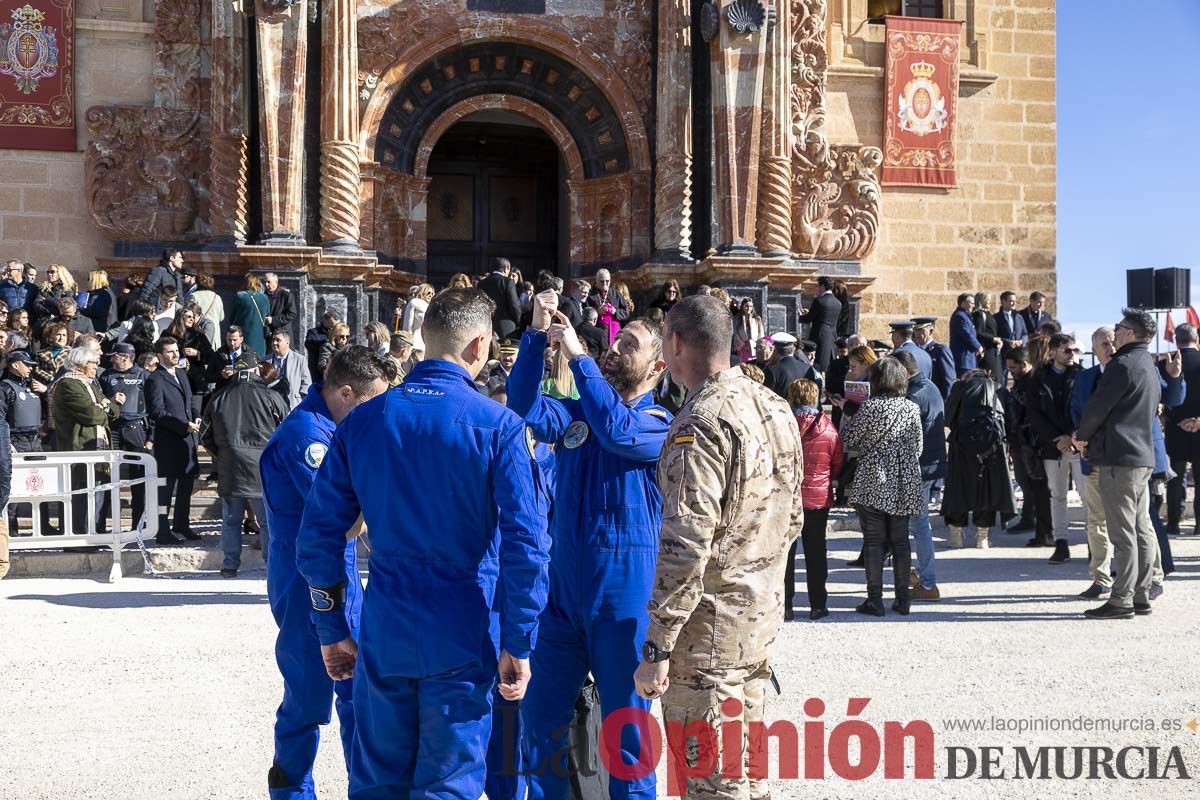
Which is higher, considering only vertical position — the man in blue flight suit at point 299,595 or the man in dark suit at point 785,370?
the man in dark suit at point 785,370

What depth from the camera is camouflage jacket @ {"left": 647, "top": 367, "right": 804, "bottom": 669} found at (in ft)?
11.3

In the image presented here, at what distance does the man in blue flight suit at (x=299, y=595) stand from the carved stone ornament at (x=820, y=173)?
1435cm

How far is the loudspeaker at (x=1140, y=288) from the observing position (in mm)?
17453

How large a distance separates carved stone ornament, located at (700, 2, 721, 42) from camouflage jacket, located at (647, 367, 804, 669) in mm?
14135

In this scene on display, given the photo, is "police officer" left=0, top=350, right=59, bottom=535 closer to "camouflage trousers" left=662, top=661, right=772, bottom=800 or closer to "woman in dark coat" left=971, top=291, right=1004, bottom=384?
"camouflage trousers" left=662, top=661, right=772, bottom=800

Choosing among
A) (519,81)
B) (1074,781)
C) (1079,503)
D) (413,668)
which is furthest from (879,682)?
(519,81)

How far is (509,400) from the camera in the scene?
493cm

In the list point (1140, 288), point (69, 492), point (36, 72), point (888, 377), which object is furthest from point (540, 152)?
point (888, 377)

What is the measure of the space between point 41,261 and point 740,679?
598 inches

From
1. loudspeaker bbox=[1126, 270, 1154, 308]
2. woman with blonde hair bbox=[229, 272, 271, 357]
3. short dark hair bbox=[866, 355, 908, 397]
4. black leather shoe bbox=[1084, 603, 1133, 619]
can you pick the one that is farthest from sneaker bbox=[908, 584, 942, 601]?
loudspeaker bbox=[1126, 270, 1154, 308]

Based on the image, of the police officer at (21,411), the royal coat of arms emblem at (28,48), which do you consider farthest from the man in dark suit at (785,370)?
the royal coat of arms emblem at (28,48)

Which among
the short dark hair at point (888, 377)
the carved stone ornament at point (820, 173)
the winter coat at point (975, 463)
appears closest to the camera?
the short dark hair at point (888, 377)

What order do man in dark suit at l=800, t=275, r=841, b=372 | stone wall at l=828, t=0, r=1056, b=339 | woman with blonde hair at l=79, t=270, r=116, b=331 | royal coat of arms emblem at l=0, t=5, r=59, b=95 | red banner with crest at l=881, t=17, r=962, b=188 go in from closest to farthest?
woman with blonde hair at l=79, t=270, r=116, b=331 < man in dark suit at l=800, t=275, r=841, b=372 < royal coat of arms emblem at l=0, t=5, r=59, b=95 < red banner with crest at l=881, t=17, r=962, b=188 < stone wall at l=828, t=0, r=1056, b=339

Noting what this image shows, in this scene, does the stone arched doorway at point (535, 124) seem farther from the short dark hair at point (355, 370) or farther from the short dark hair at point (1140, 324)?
the short dark hair at point (355, 370)
